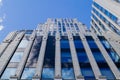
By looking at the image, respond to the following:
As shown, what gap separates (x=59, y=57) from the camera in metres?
34.2

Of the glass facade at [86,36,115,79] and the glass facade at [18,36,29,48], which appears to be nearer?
the glass facade at [86,36,115,79]

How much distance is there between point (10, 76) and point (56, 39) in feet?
49.7

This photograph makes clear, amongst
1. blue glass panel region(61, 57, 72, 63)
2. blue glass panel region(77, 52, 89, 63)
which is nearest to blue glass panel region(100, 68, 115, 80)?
blue glass panel region(77, 52, 89, 63)

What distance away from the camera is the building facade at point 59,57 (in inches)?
1181

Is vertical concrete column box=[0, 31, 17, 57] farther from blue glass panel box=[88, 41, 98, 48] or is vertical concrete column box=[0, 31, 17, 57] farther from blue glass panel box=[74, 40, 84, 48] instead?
blue glass panel box=[88, 41, 98, 48]

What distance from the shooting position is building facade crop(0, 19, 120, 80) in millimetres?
30000

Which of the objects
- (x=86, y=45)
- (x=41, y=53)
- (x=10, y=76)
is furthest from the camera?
(x=86, y=45)

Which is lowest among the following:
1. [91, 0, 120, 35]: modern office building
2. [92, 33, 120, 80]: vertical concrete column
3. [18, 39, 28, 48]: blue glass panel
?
[92, 33, 120, 80]: vertical concrete column

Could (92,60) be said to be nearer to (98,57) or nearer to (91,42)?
(98,57)

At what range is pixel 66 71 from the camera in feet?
102

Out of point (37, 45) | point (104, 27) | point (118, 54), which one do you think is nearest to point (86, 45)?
point (118, 54)

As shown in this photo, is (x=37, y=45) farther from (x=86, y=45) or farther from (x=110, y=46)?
(x=110, y=46)

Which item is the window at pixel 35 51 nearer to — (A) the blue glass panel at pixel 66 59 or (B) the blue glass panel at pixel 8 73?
(B) the blue glass panel at pixel 8 73

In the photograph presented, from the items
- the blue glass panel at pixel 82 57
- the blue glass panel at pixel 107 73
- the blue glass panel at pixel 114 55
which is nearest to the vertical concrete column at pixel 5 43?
the blue glass panel at pixel 82 57
